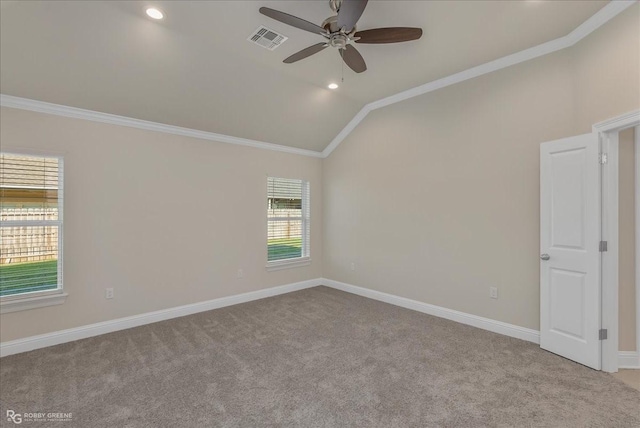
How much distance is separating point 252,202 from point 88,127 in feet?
7.55

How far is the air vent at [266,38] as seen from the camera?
9.48 ft

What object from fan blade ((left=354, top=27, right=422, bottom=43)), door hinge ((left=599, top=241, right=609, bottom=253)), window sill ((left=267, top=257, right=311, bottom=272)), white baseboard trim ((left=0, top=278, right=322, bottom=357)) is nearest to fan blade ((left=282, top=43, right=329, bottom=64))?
fan blade ((left=354, top=27, right=422, bottom=43))

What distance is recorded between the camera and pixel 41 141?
322cm

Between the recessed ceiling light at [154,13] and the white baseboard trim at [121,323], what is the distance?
336 cm

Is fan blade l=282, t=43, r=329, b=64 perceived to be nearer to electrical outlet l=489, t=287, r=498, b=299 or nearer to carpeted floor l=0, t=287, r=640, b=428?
carpeted floor l=0, t=287, r=640, b=428

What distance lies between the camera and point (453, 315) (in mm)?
3902

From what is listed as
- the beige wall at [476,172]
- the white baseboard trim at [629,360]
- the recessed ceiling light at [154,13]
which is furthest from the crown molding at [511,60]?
the recessed ceiling light at [154,13]

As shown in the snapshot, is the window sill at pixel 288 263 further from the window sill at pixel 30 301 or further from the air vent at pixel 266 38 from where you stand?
the air vent at pixel 266 38

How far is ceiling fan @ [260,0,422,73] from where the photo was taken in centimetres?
202

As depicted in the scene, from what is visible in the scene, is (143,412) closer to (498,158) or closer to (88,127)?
(88,127)

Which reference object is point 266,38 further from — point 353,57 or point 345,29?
point 345,29

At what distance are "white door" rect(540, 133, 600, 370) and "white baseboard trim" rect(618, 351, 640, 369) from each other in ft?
0.92

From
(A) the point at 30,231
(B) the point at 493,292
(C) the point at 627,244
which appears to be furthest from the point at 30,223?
(C) the point at 627,244

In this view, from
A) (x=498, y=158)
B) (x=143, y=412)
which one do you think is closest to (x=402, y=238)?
(x=498, y=158)
